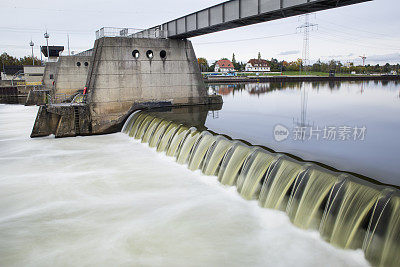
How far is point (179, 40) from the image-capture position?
85.6ft

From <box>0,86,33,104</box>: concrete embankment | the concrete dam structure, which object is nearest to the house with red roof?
<box>0,86,33,104</box>: concrete embankment

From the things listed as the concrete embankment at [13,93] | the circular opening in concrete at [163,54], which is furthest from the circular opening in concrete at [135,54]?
the concrete embankment at [13,93]

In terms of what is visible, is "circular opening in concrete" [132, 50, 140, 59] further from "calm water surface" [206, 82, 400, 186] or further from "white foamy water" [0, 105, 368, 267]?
"white foamy water" [0, 105, 368, 267]

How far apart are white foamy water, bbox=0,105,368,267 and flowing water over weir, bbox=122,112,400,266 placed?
35 cm

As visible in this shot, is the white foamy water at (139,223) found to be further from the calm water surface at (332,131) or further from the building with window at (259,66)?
the building with window at (259,66)

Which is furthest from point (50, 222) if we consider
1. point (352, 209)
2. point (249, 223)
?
point (352, 209)

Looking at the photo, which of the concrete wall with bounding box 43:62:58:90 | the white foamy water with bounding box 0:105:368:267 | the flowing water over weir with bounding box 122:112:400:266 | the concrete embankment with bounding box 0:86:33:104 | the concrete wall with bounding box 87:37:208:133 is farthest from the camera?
the concrete embankment with bounding box 0:86:33:104

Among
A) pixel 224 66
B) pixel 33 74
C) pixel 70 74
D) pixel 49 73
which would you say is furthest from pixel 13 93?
pixel 224 66

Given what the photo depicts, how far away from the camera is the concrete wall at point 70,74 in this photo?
43.5m

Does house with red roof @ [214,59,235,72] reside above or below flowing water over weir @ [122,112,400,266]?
above

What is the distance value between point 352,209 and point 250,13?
13289mm

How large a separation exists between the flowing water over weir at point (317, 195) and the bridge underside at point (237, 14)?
25.2 feet

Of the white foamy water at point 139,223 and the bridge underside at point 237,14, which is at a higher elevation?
the bridge underside at point 237,14

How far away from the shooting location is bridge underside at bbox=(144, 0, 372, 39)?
1430cm
